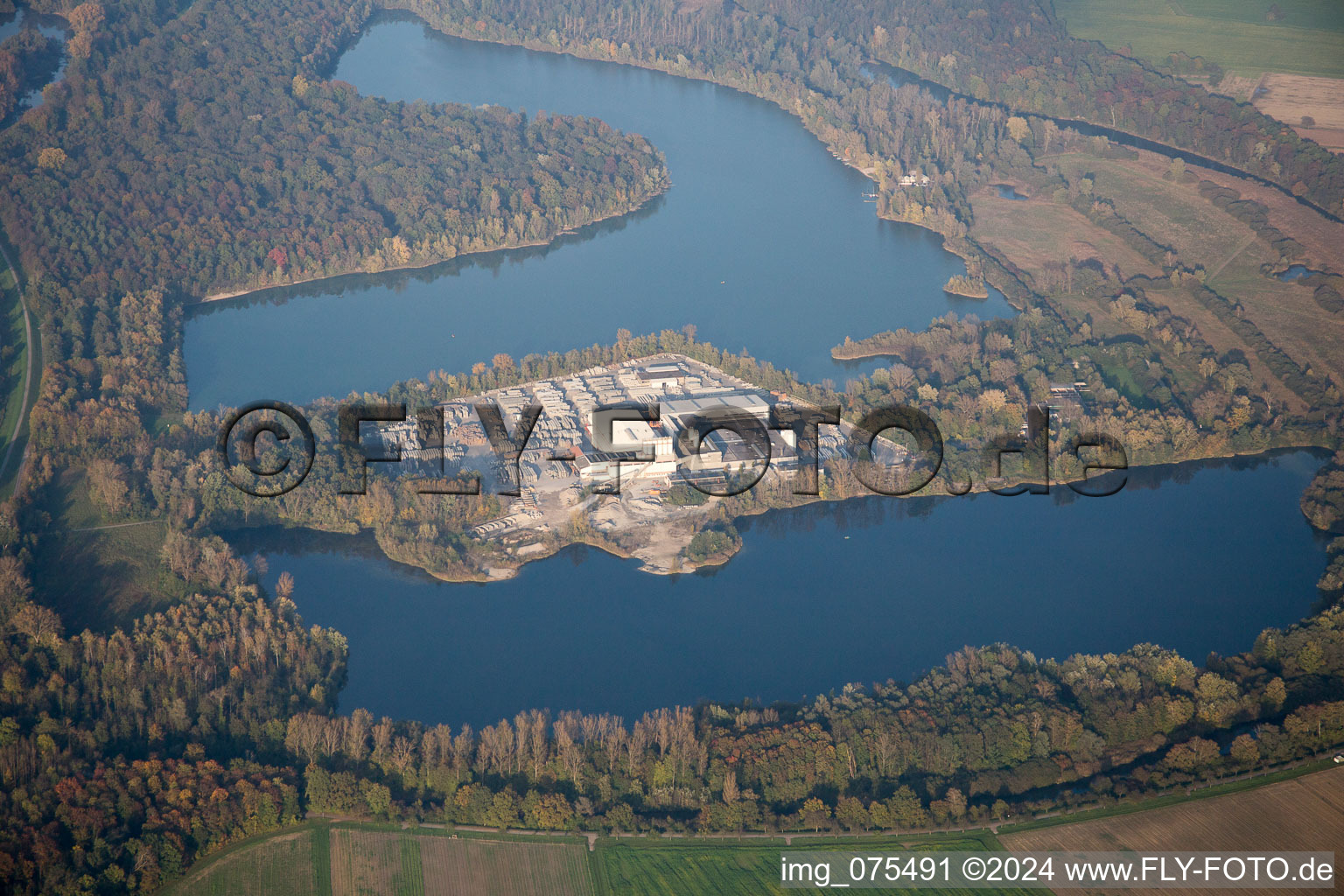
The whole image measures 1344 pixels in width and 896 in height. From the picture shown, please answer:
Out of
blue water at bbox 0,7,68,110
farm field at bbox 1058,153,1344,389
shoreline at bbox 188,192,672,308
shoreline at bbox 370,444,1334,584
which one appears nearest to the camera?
shoreline at bbox 370,444,1334,584

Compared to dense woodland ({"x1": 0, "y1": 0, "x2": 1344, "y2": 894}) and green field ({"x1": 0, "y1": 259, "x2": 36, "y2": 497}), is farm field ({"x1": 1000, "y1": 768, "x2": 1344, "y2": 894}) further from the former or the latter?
green field ({"x1": 0, "y1": 259, "x2": 36, "y2": 497})

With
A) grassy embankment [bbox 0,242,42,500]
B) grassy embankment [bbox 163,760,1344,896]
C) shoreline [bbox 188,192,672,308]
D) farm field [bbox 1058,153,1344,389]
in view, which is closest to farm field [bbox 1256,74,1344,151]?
farm field [bbox 1058,153,1344,389]

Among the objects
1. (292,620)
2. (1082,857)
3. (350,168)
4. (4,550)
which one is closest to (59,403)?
(4,550)

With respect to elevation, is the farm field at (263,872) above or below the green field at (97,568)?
below

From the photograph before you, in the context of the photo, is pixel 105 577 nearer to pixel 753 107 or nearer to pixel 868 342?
pixel 868 342

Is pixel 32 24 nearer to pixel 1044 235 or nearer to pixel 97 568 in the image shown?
pixel 97 568

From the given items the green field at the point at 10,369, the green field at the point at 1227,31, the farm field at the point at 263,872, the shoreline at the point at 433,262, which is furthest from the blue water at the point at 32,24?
the green field at the point at 1227,31

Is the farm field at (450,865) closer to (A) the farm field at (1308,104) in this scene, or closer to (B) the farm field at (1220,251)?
(B) the farm field at (1220,251)
